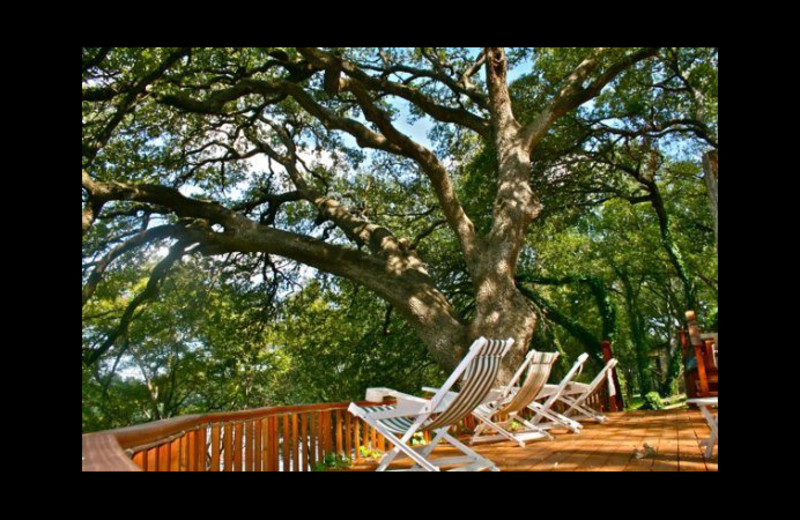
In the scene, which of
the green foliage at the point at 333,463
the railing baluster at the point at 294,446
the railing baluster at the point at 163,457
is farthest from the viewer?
the green foliage at the point at 333,463

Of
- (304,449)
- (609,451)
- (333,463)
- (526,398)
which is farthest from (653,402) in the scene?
(304,449)

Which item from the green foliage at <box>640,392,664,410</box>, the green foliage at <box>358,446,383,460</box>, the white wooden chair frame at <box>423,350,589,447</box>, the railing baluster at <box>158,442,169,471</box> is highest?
the railing baluster at <box>158,442,169,471</box>

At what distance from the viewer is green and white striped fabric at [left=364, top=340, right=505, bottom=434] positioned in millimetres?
4156

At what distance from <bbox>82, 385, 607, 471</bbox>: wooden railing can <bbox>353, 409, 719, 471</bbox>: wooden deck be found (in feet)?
1.39

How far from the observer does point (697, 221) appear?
60.7ft

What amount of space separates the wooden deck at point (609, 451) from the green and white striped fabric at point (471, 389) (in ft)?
2.11

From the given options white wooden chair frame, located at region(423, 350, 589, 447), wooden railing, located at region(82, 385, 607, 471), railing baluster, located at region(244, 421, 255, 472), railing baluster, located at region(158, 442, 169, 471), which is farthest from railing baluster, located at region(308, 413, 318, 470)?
railing baluster, located at region(158, 442, 169, 471)

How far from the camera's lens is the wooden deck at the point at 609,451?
4.29 m

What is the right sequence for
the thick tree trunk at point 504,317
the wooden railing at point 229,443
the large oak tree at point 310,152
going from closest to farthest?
1. the wooden railing at point 229,443
2. the thick tree trunk at point 504,317
3. the large oak tree at point 310,152

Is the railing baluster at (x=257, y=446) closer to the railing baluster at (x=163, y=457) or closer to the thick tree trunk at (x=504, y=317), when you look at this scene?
the railing baluster at (x=163, y=457)

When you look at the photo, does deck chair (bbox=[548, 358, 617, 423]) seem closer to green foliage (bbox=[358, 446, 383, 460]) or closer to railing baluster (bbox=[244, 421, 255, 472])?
green foliage (bbox=[358, 446, 383, 460])

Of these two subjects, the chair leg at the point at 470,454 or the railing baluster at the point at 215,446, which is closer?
the railing baluster at the point at 215,446

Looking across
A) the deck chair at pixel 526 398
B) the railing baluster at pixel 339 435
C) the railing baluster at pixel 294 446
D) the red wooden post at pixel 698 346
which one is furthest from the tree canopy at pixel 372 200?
the railing baluster at pixel 294 446

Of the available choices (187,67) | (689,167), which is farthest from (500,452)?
(689,167)
